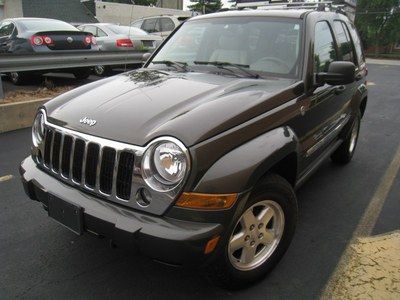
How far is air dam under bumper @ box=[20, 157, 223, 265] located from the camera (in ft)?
7.46

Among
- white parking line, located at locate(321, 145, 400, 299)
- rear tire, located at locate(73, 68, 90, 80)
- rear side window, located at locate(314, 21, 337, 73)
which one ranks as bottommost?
white parking line, located at locate(321, 145, 400, 299)

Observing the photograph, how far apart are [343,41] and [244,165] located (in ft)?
9.21

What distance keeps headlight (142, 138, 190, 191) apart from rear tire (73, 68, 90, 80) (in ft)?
27.7

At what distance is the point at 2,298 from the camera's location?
9.05 ft

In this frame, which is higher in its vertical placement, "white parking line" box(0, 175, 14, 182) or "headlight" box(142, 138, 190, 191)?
"headlight" box(142, 138, 190, 191)

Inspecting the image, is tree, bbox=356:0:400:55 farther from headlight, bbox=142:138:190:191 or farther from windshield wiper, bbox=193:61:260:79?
headlight, bbox=142:138:190:191

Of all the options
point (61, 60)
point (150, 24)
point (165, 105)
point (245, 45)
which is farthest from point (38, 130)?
point (150, 24)

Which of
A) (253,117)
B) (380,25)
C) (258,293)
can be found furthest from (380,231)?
(380,25)

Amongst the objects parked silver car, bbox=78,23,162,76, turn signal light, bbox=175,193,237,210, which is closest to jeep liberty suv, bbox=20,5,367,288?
turn signal light, bbox=175,193,237,210

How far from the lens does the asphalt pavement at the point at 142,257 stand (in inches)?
112

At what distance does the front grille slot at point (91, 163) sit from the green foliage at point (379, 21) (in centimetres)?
3670

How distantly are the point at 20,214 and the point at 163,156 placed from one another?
86.7 inches

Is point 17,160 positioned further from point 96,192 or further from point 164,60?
point 96,192

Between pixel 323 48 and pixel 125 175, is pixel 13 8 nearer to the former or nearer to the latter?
pixel 323 48
